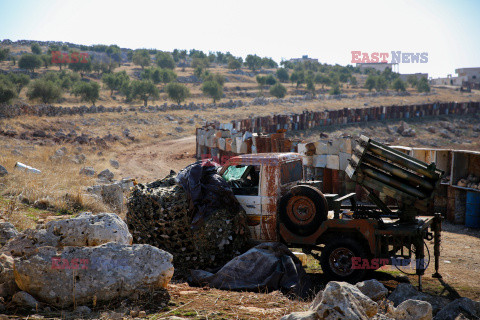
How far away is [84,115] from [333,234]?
3237 centimetres

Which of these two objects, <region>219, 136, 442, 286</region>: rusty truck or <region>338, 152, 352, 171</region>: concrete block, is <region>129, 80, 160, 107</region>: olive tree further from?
<region>219, 136, 442, 286</region>: rusty truck

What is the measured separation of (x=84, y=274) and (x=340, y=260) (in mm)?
3997

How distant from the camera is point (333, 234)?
6.88 metres

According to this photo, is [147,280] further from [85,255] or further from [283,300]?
[283,300]

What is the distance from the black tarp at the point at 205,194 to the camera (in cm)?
693

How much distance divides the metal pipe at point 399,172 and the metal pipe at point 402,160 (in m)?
0.10

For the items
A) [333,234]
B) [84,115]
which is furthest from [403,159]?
[84,115]

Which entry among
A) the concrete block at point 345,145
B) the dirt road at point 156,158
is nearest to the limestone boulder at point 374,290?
the concrete block at point 345,145

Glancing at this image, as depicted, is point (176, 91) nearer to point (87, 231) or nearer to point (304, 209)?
point (304, 209)

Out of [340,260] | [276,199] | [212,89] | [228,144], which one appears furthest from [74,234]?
[212,89]

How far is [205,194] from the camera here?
277 inches

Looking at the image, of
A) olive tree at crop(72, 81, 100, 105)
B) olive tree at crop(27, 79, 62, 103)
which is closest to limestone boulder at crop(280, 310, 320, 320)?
olive tree at crop(27, 79, 62, 103)

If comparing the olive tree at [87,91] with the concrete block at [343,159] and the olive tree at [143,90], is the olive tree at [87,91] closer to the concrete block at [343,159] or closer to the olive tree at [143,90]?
the olive tree at [143,90]

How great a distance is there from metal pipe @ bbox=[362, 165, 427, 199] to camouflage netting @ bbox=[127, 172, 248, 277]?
2.14m
